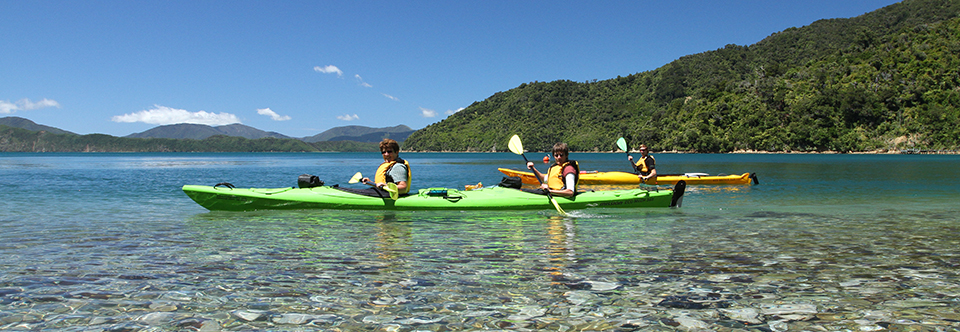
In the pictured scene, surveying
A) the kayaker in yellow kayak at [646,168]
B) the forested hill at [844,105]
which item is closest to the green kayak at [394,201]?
the kayaker in yellow kayak at [646,168]

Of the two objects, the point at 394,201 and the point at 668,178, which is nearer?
the point at 394,201

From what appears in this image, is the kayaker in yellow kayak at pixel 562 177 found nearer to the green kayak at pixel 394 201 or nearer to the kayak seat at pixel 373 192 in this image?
the green kayak at pixel 394 201

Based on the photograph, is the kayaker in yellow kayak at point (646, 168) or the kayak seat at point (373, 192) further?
the kayaker in yellow kayak at point (646, 168)

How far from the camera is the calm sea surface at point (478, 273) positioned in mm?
4570

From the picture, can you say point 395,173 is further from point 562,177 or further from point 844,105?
point 844,105

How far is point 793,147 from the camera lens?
106 m

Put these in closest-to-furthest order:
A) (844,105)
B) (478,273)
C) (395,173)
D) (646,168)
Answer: (478,273), (395,173), (646,168), (844,105)

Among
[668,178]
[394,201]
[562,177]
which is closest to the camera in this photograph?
[394,201]

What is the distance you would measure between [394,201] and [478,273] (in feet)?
19.9

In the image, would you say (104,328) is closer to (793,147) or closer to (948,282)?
(948,282)

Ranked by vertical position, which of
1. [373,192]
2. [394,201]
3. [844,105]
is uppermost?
[844,105]

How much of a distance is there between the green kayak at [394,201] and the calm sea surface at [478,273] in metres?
0.46

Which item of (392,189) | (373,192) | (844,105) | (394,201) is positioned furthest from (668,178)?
(844,105)

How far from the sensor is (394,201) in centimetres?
1209
